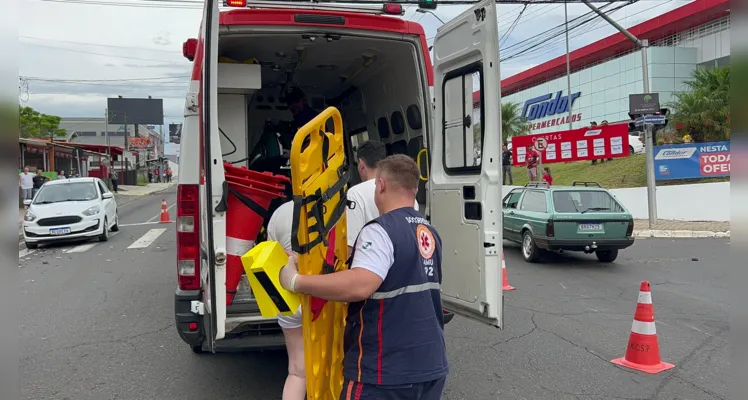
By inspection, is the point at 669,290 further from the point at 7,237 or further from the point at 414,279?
the point at 7,237

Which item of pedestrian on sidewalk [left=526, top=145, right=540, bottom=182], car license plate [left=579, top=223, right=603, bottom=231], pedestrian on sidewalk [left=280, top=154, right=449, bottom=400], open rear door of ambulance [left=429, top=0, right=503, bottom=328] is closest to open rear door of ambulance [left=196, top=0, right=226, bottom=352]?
pedestrian on sidewalk [left=280, top=154, right=449, bottom=400]

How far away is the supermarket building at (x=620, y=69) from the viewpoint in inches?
1531

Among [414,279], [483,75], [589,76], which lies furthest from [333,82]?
[589,76]

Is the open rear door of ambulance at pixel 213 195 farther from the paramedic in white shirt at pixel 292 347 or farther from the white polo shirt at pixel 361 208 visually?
the white polo shirt at pixel 361 208

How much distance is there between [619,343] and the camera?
5672 millimetres

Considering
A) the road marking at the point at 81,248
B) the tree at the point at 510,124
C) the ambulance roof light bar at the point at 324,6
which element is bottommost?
the road marking at the point at 81,248

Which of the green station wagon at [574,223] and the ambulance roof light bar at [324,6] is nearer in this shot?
the ambulance roof light bar at [324,6]

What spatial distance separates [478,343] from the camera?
18.6 feet

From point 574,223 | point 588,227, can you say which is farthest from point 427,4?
point 588,227

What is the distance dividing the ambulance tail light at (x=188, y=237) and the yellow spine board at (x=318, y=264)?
159 cm

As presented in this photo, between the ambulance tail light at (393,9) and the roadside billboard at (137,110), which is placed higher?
the roadside billboard at (137,110)

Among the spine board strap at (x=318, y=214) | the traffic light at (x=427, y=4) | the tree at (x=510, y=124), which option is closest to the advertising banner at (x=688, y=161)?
the traffic light at (x=427, y=4)

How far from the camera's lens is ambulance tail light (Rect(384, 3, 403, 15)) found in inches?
169

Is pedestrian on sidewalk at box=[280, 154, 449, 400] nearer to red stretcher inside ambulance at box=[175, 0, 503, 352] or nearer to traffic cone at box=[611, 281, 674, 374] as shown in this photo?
red stretcher inside ambulance at box=[175, 0, 503, 352]
